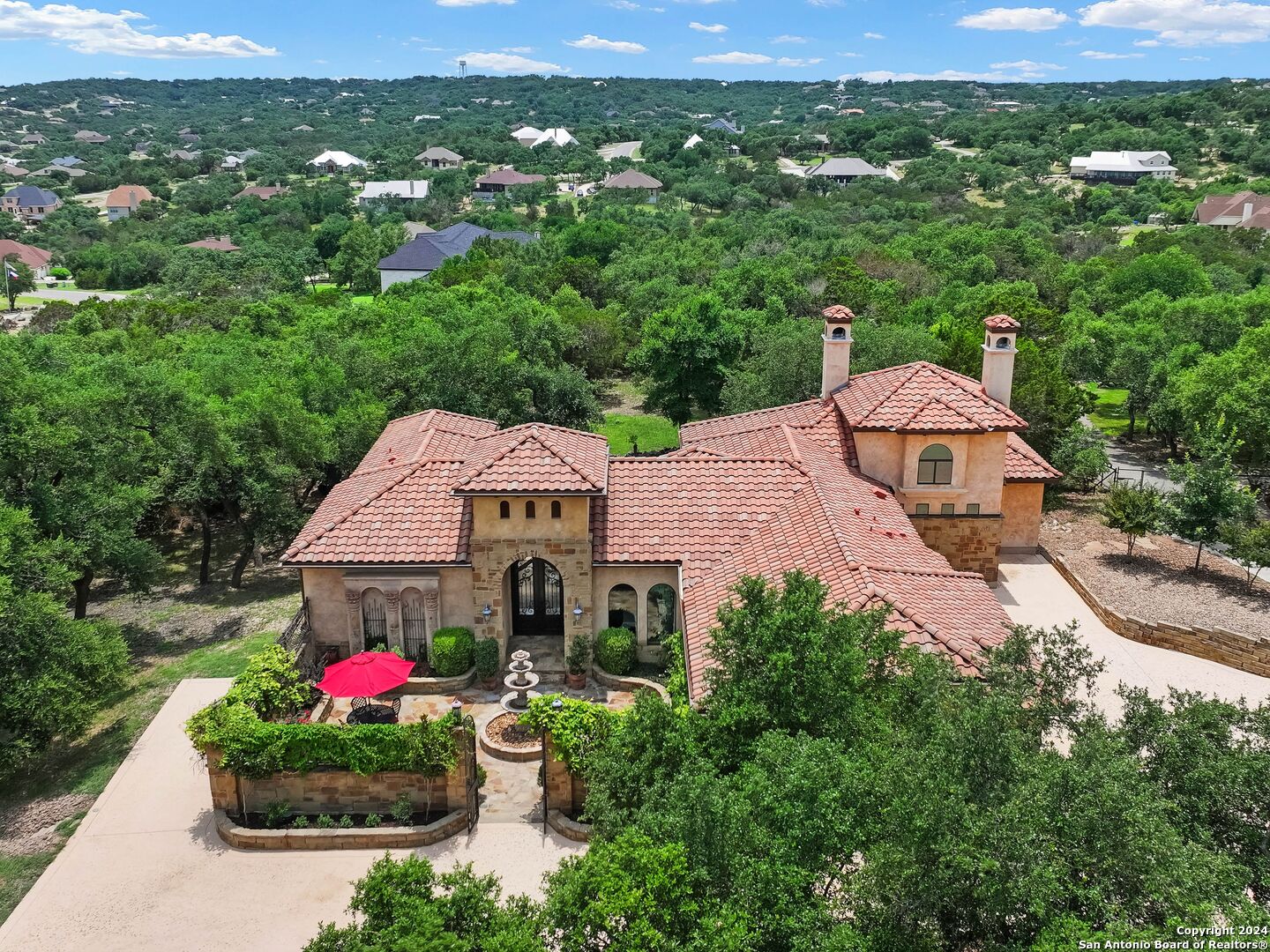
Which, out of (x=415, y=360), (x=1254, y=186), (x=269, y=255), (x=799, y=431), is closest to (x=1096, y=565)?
(x=799, y=431)

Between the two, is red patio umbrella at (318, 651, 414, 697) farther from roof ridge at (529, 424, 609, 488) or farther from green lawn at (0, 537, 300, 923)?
roof ridge at (529, 424, 609, 488)

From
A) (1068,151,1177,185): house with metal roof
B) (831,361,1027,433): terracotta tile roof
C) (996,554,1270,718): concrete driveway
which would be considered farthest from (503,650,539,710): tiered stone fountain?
→ (1068,151,1177,185): house with metal roof

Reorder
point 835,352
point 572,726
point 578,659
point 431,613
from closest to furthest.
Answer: point 572,726 → point 578,659 → point 431,613 → point 835,352

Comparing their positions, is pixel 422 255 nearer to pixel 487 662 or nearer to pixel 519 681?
pixel 487 662

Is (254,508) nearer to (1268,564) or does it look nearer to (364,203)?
(1268,564)

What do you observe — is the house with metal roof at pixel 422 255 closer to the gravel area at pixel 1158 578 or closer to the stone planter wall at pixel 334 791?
the gravel area at pixel 1158 578

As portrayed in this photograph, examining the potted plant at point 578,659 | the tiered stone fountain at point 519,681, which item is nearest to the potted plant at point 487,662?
the tiered stone fountain at point 519,681

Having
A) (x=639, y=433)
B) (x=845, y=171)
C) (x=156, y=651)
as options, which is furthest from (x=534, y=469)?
(x=845, y=171)
